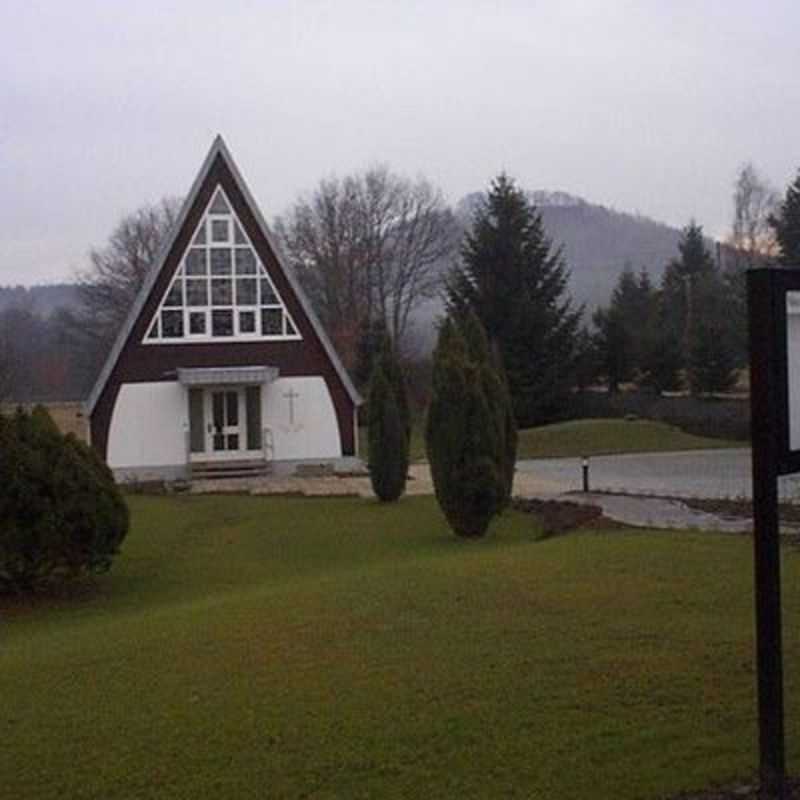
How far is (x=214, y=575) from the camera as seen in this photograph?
17484mm

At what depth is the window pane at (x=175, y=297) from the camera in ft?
124

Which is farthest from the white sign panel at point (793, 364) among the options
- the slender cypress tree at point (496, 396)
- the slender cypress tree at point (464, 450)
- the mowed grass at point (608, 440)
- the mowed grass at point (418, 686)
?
the mowed grass at point (608, 440)

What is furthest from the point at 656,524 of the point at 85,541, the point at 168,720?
the point at 168,720

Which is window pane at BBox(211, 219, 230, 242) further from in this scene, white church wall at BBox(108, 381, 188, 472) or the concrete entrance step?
the concrete entrance step

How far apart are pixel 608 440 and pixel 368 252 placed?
98.6ft

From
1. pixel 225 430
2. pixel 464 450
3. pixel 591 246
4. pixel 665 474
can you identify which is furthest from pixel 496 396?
pixel 591 246

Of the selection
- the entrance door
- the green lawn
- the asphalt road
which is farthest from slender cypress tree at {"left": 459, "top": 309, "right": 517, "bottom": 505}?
the green lawn

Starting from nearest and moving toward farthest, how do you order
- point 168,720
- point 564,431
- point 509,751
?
point 509,751, point 168,720, point 564,431

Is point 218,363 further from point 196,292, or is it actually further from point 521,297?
point 521,297

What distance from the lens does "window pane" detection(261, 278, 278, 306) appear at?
3834 cm

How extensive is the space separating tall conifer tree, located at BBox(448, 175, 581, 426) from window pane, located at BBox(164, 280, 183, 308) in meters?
16.5

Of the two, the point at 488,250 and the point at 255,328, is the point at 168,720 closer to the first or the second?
the point at 255,328

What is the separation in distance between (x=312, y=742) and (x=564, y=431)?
42500 mm

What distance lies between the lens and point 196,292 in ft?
125
